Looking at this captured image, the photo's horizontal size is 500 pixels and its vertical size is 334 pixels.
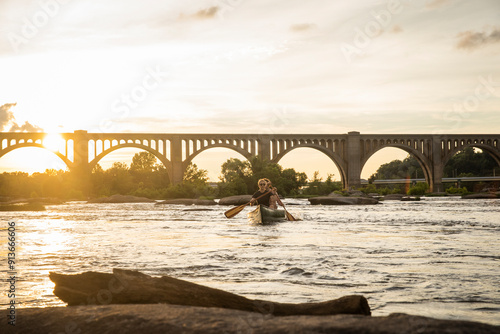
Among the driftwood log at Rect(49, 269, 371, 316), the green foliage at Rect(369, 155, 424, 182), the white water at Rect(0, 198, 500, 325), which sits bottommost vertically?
the white water at Rect(0, 198, 500, 325)

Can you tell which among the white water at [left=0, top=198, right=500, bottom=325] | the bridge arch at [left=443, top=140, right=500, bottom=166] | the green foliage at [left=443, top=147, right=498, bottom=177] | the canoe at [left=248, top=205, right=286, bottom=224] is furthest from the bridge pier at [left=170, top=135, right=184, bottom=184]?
the green foliage at [left=443, top=147, right=498, bottom=177]

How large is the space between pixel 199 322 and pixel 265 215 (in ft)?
46.4

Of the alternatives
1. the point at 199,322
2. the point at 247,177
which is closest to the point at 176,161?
the point at 247,177

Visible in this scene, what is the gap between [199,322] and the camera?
2656 millimetres

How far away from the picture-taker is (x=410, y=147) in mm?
73688

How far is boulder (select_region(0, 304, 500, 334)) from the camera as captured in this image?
7.81 ft

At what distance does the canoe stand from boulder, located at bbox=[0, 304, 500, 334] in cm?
1337

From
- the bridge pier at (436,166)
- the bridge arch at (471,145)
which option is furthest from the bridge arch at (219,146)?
the bridge arch at (471,145)

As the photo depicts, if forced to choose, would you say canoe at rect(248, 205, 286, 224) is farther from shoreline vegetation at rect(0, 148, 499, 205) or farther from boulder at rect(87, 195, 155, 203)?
boulder at rect(87, 195, 155, 203)

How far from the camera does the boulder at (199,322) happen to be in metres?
2.38

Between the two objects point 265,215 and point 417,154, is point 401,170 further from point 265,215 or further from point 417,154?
point 265,215

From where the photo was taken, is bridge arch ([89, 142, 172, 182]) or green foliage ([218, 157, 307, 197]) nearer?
green foliage ([218, 157, 307, 197])

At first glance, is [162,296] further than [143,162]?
No

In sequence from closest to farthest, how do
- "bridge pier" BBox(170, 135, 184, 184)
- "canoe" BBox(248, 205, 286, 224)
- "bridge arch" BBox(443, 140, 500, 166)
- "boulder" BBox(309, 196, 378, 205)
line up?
"canoe" BBox(248, 205, 286, 224), "boulder" BBox(309, 196, 378, 205), "bridge pier" BBox(170, 135, 184, 184), "bridge arch" BBox(443, 140, 500, 166)
